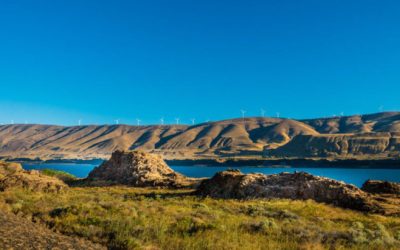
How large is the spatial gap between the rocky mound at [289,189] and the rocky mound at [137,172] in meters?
11.7

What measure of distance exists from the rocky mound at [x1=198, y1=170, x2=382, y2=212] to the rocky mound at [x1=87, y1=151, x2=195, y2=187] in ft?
38.3

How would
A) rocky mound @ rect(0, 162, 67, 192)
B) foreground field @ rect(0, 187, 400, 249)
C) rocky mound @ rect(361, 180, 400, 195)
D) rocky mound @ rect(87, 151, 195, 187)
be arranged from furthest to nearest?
rocky mound @ rect(87, 151, 195, 187), rocky mound @ rect(361, 180, 400, 195), rocky mound @ rect(0, 162, 67, 192), foreground field @ rect(0, 187, 400, 249)

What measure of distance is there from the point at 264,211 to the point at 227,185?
45.5 ft

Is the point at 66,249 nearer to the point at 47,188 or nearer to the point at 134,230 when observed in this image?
the point at 134,230

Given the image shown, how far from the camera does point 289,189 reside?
39531mm

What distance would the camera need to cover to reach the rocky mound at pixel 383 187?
4056 centimetres

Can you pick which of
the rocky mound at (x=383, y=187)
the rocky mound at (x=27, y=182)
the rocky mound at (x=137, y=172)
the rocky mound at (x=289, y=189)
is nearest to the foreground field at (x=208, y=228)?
the rocky mound at (x=289, y=189)

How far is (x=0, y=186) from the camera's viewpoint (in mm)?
38719

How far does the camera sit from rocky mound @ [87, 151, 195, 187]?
182 ft

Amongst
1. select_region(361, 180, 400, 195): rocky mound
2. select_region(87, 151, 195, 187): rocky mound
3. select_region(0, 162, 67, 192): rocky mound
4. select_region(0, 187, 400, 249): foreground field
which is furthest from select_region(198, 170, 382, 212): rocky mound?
select_region(0, 162, 67, 192): rocky mound

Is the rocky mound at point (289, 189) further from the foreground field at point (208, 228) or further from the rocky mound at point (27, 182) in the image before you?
the rocky mound at point (27, 182)

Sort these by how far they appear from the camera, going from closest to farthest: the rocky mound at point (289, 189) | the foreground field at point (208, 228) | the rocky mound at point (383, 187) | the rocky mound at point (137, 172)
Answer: the foreground field at point (208, 228), the rocky mound at point (289, 189), the rocky mound at point (383, 187), the rocky mound at point (137, 172)

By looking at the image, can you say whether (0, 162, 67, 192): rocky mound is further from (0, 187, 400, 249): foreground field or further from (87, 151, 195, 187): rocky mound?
(87, 151, 195, 187): rocky mound

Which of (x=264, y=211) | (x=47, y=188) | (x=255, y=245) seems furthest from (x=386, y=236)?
(x=47, y=188)
